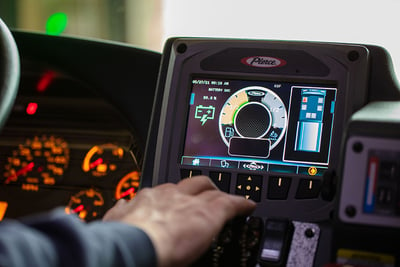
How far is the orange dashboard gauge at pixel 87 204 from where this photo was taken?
255cm

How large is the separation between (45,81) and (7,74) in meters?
1.19

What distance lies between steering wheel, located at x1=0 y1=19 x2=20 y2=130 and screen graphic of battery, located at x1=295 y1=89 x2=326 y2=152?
64 cm

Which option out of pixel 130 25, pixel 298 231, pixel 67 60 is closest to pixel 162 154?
pixel 298 231

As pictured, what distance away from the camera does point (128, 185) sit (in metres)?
2.52

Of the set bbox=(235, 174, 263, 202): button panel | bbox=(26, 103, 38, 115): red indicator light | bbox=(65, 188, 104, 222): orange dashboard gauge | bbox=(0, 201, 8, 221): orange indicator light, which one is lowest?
bbox=(0, 201, 8, 221): orange indicator light

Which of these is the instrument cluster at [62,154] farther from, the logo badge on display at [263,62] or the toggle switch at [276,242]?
the toggle switch at [276,242]

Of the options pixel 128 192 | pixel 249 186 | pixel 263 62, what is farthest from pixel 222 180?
pixel 128 192

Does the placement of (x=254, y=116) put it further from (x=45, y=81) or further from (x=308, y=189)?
(x=45, y=81)

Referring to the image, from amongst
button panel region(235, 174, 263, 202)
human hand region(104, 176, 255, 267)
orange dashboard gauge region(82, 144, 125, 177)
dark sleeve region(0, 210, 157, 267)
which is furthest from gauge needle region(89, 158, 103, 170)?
dark sleeve region(0, 210, 157, 267)

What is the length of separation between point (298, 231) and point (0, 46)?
0.71 metres

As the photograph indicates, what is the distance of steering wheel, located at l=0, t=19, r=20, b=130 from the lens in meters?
1.32

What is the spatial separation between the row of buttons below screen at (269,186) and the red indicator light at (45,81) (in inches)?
38.6

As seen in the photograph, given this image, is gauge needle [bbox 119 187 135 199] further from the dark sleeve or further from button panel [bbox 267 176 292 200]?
the dark sleeve

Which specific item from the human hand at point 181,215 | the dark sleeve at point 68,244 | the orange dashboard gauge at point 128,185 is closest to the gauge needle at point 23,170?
the orange dashboard gauge at point 128,185
